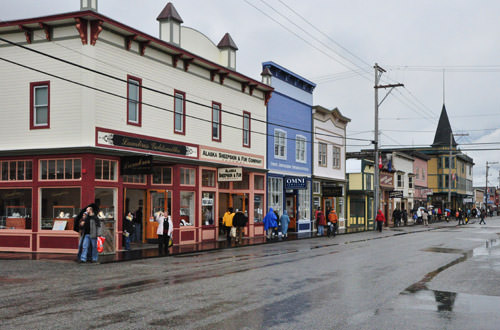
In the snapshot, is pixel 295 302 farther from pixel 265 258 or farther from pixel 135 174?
pixel 135 174

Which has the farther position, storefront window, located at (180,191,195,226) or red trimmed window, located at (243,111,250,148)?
red trimmed window, located at (243,111,250,148)

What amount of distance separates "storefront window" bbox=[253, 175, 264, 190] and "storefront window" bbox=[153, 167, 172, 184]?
8390mm

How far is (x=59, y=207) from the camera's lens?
67.3ft

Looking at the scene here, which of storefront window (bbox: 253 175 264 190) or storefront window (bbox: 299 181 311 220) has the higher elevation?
storefront window (bbox: 253 175 264 190)

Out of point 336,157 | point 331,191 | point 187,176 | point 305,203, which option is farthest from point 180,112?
point 336,157

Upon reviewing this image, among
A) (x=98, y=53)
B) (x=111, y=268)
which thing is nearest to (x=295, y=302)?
(x=111, y=268)

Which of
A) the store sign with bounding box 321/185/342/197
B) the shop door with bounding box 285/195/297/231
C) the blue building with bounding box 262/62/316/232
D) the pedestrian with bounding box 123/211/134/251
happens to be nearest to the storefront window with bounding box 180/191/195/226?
the pedestrian with bounding box 123/211/134/251

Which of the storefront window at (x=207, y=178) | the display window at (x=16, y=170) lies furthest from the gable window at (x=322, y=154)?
the display window at (x=16, y=170)

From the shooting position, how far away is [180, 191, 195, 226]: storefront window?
2503 centimetres

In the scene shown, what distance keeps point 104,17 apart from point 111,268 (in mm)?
9560

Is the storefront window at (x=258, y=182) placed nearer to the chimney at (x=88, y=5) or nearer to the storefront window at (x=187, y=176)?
the storefront window at (x=187, y=176)

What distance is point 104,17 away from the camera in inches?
794

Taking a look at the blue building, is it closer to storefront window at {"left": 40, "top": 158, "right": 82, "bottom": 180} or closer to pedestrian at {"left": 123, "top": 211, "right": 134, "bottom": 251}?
pedestrian at {"left": 123, "top": 211, "right": 134, "bottom": 251}

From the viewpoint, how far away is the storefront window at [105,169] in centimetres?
2027
